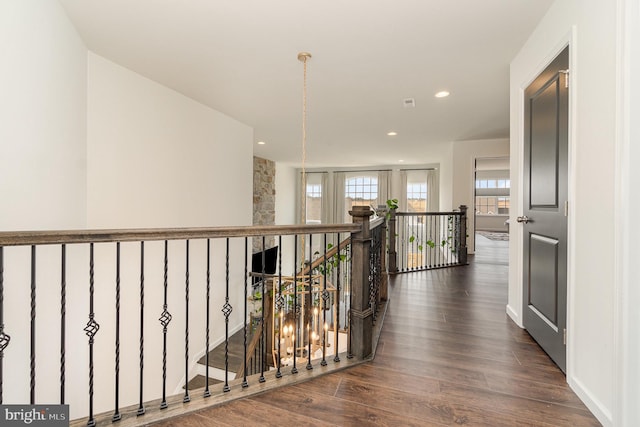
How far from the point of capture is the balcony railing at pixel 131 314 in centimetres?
142

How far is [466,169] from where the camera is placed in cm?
589

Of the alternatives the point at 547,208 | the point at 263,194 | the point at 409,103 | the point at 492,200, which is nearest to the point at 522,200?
the point at 547,208

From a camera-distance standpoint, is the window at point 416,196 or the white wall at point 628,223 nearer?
the white wall at point 628,223

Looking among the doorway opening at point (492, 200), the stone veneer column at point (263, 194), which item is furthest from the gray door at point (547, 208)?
the doorway opening at point (492, 200)

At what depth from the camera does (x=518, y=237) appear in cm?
250

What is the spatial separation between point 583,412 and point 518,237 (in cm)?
133

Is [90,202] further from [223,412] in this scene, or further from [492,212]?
[492,212]

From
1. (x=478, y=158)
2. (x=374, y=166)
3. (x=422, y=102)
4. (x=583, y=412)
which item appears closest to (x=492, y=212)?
(x=374, y=166)

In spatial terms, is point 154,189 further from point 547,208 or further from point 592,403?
point 592,403

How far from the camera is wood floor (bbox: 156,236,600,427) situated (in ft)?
4.83

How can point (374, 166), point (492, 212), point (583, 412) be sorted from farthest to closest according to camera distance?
point (492, 212) → point (374, 166) → point (583, 412)

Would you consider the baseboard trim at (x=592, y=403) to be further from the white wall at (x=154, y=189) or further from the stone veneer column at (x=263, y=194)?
the stone veneer column at (x=263, y=194)

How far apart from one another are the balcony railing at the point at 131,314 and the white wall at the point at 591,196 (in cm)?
117

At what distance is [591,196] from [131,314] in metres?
3.70
